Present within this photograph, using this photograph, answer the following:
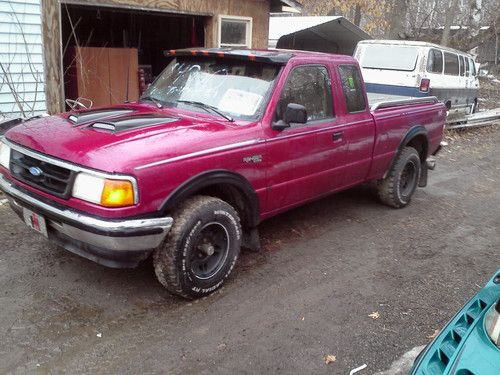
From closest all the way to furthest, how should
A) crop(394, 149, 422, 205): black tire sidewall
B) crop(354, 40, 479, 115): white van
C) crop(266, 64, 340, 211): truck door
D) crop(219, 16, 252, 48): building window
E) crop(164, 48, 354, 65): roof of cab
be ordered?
1. crop(266, 64, 340, 211): truck door
2. crop(164, 48, 354, 65): roof of cab
3. crop(394, 149, 422, 205): black tire sidewall
4. crop(219, 16, 252, 48): building window
5. crop(354, 40, 479, 115): white van

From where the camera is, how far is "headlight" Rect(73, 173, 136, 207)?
319 cm

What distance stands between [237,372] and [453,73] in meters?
12.6

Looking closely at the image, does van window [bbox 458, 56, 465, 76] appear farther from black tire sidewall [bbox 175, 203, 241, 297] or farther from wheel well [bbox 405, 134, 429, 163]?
black tire sidewall [bbox 175, 203, 241, 297]

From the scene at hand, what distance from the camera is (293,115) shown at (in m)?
4.05

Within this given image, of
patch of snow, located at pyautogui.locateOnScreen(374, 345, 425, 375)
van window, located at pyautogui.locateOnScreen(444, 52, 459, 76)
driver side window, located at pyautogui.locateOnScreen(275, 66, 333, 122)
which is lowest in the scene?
patch of snow, located at pyautogui.locateOnScreen(374, 345, 425, 375)

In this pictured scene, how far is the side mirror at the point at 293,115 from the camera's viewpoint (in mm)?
4051

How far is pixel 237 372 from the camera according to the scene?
308 centimetres

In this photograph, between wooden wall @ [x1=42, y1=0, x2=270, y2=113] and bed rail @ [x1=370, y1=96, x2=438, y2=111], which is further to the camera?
wooden wall @ [x1=42, y1=0, x2=270, y2=113]

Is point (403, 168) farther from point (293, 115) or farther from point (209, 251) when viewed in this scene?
point (209, 251)

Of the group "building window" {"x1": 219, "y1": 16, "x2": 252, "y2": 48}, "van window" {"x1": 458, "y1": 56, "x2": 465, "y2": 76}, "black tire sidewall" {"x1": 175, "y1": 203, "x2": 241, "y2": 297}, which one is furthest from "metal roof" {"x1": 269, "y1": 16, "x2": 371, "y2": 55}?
"black tire sidewall" {"x1": 175, "y1": 203, "x2": 241, "y2": 297}

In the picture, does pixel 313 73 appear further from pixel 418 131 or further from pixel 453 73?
pixel 453 73

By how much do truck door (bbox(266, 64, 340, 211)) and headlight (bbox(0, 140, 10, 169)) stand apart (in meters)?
2.15

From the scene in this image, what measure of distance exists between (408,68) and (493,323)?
10.5 meters

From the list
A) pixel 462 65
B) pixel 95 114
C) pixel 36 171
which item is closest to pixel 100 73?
pixel 95 114
